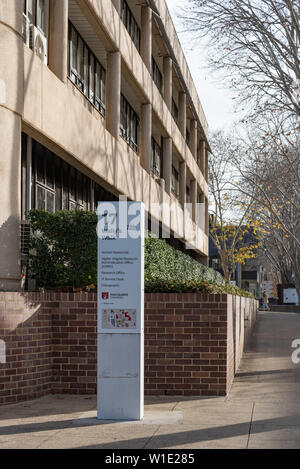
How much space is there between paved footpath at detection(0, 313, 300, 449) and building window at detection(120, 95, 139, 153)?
15.1 metres

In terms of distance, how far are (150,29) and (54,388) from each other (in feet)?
56.9

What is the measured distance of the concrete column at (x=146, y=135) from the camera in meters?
25.1

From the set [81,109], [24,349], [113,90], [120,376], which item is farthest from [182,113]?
[120,376]

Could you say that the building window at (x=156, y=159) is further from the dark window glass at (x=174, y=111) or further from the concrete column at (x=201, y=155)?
the concrete column at (x=201, y=155)

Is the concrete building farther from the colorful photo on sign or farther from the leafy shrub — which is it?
the colorful photo on sign

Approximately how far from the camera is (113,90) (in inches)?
798

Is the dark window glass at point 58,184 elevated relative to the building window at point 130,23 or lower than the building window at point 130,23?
lower

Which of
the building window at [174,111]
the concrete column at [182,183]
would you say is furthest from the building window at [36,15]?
the building window at [174,111]

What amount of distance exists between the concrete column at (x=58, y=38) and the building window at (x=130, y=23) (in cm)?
890

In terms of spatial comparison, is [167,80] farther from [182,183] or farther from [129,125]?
[182,183]
